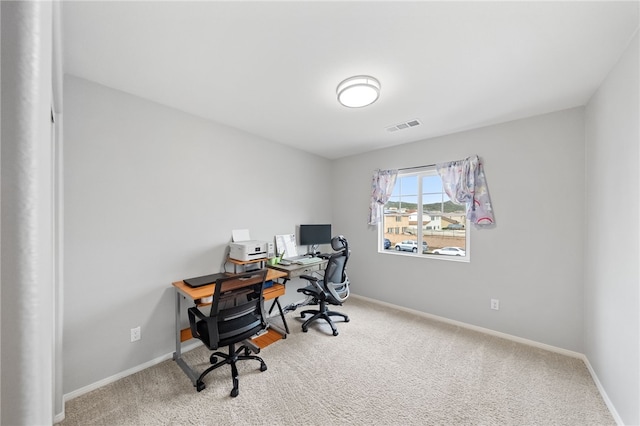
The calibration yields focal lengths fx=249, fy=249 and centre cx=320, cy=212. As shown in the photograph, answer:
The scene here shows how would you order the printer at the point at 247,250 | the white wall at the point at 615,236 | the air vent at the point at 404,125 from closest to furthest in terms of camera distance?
the white wall at the point at 615,236, the printer at the point at 247,250, the air vent at the point at 404,125

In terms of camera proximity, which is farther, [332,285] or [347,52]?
[332,285]

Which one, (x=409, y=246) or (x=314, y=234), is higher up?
(x=314, y=234)

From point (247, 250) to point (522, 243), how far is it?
3.08m

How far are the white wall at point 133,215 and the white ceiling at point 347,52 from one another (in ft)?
0.91

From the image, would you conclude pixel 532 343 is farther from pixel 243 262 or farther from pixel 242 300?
pixel 243 262

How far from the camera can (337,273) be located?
123 inches

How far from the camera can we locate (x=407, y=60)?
5.98 ft

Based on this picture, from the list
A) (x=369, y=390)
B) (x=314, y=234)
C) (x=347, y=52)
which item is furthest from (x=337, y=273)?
(x=347, y=52)

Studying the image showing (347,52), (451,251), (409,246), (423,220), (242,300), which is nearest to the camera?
(347,52)

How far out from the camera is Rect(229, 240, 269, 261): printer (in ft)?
9.16

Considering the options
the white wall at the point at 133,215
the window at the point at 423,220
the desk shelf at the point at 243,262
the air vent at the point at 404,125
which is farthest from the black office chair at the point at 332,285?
the air vent at the point at 404,125

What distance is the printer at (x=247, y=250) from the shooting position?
2791 mm

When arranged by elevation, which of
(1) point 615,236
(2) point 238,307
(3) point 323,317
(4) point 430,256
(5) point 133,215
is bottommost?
(3) point 323,317

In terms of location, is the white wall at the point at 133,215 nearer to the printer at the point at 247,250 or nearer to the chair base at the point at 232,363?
the printer at the point at 247,250
